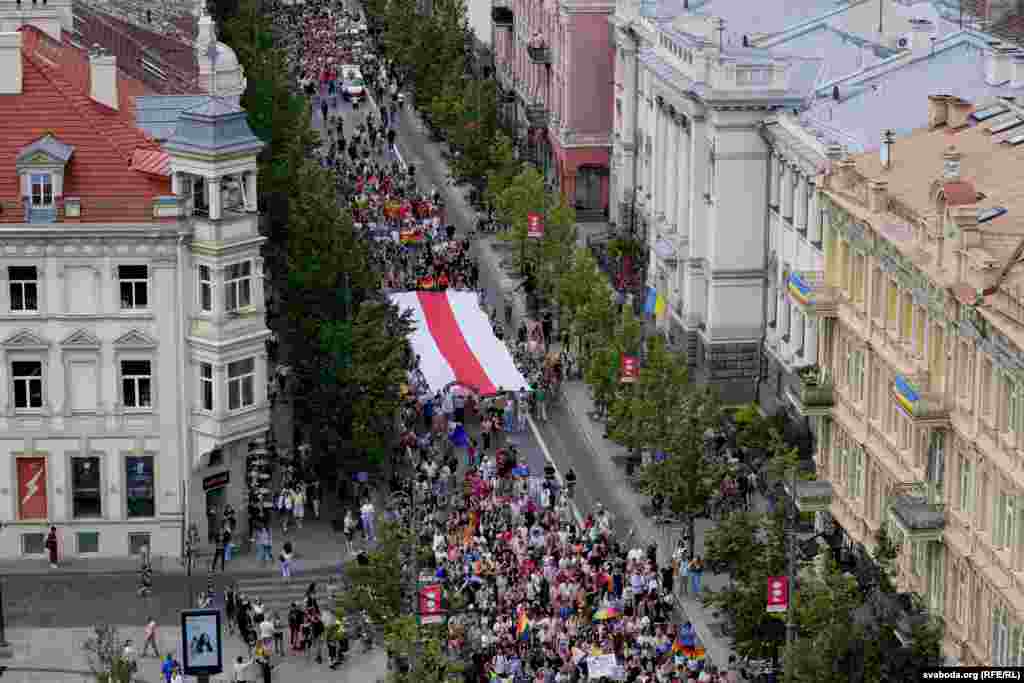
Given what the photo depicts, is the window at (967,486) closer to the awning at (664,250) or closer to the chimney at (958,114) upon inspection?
the chimney at (958,114)

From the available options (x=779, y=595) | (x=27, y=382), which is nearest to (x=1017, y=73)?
(x=779, y=595)

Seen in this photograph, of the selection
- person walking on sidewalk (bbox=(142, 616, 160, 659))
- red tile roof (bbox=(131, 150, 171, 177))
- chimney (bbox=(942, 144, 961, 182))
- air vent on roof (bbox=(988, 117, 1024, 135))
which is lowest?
person walking on sidewalk (bbox=(142, 616, 160, 659))

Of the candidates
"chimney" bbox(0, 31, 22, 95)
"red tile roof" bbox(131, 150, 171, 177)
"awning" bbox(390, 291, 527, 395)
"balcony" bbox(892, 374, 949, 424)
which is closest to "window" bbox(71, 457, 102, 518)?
"red tile roof" bbox(131, 150, 171, 177)

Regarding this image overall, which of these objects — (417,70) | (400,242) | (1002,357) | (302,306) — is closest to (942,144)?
(1002,357)

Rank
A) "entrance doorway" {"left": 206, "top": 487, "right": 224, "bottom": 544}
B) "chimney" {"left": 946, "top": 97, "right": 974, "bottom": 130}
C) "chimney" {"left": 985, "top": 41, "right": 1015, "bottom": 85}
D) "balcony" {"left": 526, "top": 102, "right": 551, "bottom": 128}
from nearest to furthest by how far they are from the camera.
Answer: "chimney" {"left": 946, "top": 97, "right": 974, "bottom": 130} → "entrance doorway" {"left": 206, "top": 487, "right": 224, "bottom": 544} → "chimney" {"left": 985, "top": 41, "right": 1015, "bottom": 85} → "balcony" {"left": 526, "top": 102, "right": 551, "bottom": 128}

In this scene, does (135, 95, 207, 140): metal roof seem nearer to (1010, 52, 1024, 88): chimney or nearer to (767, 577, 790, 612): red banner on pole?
(1010, 52, 1024, 88): chimney

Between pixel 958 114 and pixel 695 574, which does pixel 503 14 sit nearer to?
pixel 958 114
